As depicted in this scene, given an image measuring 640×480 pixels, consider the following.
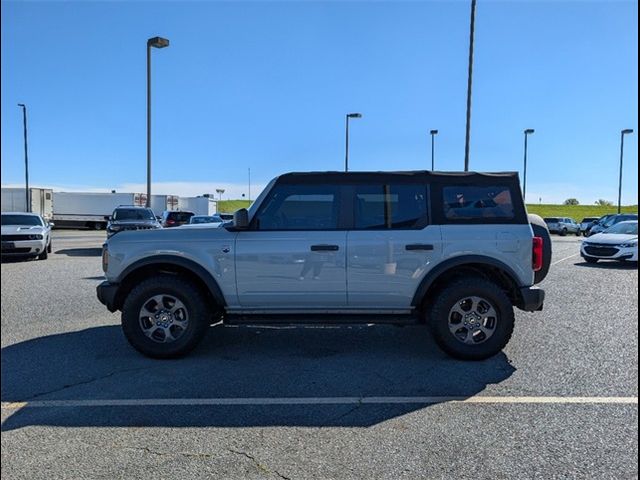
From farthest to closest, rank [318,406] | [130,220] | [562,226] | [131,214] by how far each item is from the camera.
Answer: [562,226] < [131,214] < [130,220] < [318,406]

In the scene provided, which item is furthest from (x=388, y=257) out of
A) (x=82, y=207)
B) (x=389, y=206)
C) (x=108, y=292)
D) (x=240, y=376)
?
(x=82, y=207)

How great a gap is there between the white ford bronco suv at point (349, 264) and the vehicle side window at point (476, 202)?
0.03ft

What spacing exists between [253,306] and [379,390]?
160cm

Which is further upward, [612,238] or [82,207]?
[82,207]

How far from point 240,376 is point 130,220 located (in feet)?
51.9

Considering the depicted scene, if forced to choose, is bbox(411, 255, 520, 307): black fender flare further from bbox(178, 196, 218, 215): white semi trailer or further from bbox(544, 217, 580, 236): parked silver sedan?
bbox(544, 217, 580, 236): parked silver sedan

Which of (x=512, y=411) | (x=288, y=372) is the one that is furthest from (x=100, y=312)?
(x=512, y=411)

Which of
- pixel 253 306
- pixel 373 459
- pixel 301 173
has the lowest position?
pixel 373 459

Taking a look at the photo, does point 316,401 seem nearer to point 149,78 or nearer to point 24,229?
point 24,229

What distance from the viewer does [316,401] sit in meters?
3.95

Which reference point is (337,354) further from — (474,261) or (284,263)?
(474,261)

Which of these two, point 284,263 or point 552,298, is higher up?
point 284,263

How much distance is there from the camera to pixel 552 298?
28.0 ft

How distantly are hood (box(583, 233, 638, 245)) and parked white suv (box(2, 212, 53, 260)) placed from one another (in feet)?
52.5
